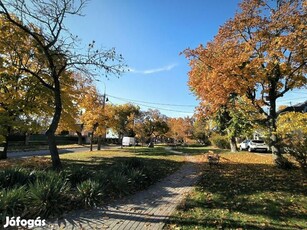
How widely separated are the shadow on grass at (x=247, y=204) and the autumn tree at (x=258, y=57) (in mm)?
3818

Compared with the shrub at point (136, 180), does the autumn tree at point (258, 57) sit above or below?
above

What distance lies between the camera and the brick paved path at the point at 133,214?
17.0 ft

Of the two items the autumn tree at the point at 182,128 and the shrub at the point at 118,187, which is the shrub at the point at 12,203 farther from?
the autumn tree at the point at 182,128

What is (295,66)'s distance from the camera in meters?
13.2

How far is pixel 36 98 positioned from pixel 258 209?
47.9ft

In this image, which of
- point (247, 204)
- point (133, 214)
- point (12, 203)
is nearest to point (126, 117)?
point (247, 204)

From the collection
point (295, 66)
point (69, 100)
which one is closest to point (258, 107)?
point (295, 66)

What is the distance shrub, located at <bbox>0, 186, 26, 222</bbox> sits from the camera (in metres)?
5.15

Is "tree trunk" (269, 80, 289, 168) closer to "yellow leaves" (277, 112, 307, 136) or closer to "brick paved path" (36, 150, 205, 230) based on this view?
"yellow leaves" (277, 112, 307, 136)

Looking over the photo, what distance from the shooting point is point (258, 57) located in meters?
12.7

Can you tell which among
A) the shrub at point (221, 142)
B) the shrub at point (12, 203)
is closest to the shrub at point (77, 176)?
the shrub at point (12, 203)

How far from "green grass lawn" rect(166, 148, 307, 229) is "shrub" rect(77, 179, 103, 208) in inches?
91.0

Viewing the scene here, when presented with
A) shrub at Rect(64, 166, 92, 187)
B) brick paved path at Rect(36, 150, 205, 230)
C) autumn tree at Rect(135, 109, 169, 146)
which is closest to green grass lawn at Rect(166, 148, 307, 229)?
brick paved path at Rect(36, 150, 205, 230)

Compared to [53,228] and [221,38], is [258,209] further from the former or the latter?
[221,38]
